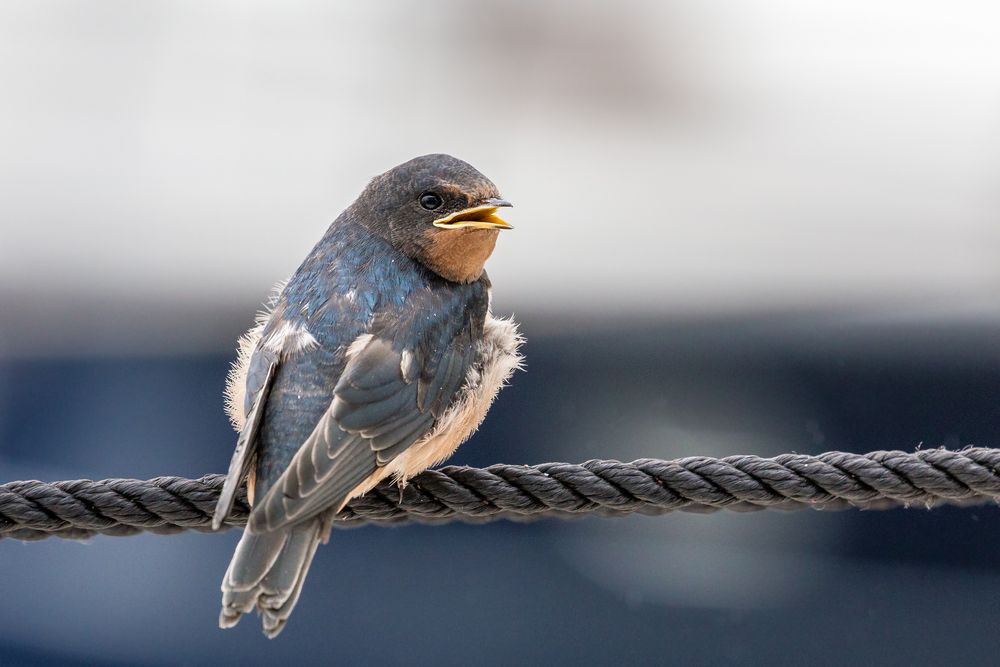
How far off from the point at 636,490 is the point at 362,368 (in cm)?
88

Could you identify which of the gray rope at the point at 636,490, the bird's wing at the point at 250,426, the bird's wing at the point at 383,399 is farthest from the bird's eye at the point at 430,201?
the gray rope at the point at 636,490

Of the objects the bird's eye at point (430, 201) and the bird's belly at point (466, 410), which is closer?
the bird's belly at point (466, 410)

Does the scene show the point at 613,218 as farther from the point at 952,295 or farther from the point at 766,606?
the point at 766,606

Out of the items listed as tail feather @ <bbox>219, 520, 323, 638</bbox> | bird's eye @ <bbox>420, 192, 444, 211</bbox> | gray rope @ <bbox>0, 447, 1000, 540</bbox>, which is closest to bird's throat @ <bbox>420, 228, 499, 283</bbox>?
bird's eye @ <bbox>420, 192, 444, 211</bbox>

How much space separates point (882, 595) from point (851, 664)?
43cm

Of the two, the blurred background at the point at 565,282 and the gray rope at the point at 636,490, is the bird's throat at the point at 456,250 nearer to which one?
the gray rope at the point at 636,490

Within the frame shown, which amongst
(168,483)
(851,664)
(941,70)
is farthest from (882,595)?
(941,70)

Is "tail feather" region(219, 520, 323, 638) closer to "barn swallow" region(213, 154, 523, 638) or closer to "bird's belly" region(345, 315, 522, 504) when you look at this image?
"barn swallow" region(213, 154, 523, 638)

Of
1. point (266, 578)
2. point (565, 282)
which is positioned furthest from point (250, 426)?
point (565, 282)

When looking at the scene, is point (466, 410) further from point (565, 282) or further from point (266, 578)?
point (565, 282)

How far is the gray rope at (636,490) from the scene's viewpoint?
291cm

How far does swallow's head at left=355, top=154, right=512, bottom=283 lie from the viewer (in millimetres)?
3986

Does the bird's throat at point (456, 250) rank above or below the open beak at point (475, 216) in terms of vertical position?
below

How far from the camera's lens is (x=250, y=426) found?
3.29 meters
